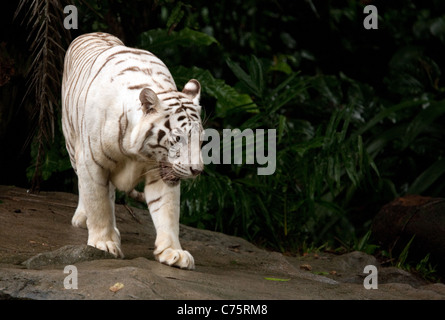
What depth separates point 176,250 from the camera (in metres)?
3.62

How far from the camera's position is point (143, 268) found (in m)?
3.12

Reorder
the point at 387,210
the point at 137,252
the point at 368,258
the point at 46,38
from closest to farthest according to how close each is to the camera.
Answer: the point at 137,252 < the point at 46,38 < the point at 368,258 < the point at 387,210

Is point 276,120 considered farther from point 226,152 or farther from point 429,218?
point 429,218

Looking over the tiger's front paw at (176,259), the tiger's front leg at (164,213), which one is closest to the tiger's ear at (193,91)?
the tiger's front leg at (164,213)

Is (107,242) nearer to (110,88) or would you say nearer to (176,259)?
(176,259)

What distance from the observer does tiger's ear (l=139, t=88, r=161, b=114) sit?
3332mm

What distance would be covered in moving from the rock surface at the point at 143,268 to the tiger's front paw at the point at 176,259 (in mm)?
61

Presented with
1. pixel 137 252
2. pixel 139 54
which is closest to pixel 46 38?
pixel 139 54

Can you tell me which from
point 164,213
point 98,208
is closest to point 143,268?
point 164,213

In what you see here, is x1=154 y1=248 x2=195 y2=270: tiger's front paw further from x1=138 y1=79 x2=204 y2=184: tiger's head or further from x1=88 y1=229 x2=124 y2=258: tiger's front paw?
x1=138 y1=79 x2=204 y2=184: tiger's head

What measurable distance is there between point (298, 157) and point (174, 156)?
281 centimetres

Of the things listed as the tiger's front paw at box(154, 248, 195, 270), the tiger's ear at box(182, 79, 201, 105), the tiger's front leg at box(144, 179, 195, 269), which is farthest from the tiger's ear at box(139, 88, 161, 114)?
the tiger's front paw at box(154, 248, 195, 270)

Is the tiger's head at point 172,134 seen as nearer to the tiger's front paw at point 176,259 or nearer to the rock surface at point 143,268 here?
the tiger's front paw at point 176,259

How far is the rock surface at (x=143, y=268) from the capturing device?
282 centimetres
